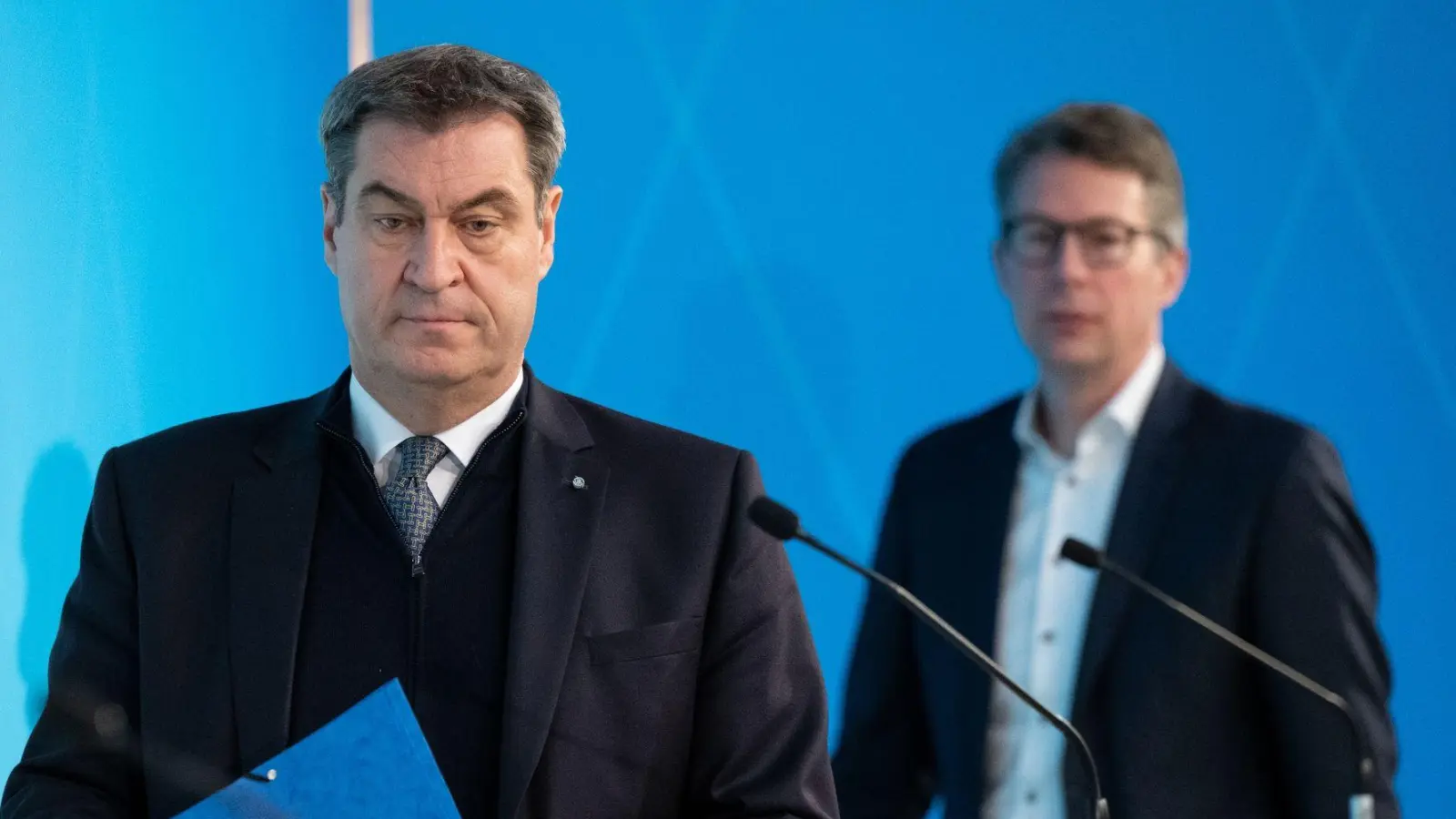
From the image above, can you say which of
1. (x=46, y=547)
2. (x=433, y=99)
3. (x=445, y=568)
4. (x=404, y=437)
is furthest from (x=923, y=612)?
(x=46, y=547)

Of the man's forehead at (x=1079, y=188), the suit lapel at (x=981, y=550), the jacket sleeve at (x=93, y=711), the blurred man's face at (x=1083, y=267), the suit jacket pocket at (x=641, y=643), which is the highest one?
the man's forehead at (x=1079, y=188)

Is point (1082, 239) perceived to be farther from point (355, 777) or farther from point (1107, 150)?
point (355, 777)

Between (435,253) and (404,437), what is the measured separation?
0.65 ft

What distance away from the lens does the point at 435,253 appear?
1.63 metres

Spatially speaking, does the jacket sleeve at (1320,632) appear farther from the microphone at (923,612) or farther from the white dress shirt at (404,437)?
the white dress shirt at (404,437)

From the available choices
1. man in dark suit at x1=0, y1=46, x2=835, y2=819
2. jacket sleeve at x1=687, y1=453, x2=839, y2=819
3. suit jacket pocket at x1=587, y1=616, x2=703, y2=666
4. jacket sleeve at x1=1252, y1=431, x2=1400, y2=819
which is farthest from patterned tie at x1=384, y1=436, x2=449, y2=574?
jacket sleeve at x1=1252, y1=431, x2=1400, y2=819

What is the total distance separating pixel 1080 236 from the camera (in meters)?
1.92

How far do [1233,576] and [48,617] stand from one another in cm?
153

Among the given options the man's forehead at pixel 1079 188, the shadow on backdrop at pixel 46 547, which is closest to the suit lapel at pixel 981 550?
the man's forehead at pixel 1079 188

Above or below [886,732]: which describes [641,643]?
above

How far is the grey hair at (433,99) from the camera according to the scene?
5.49 feet

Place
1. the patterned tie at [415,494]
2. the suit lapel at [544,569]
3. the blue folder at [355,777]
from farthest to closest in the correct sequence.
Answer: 1. the patterned tie at [415,494]
2. the suit lapel at [544,569]
3. the blue folder at [355,777]

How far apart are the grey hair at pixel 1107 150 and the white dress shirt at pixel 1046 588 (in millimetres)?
177

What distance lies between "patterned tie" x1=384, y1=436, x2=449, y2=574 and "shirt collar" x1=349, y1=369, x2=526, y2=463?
1 centimetres
